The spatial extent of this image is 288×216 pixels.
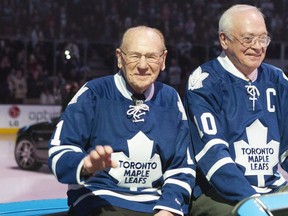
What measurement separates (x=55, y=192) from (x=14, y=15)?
10109 millimetres

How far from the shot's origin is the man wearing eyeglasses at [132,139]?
93.6 inches

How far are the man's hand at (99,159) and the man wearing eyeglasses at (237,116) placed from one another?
22.5 inches

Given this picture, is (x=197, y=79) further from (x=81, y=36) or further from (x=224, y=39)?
(x=81, y=36)

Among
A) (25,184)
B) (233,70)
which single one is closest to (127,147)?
(233,70)

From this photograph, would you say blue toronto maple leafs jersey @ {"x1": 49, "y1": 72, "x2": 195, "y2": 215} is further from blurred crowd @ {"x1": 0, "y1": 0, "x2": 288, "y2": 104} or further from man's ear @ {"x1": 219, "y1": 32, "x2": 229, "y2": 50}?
blurred crowd @ {"x1": 0, "y1": 0, "x2": 288, "y2": 104}

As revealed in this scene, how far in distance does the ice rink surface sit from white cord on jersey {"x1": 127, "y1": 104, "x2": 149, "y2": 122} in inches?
192

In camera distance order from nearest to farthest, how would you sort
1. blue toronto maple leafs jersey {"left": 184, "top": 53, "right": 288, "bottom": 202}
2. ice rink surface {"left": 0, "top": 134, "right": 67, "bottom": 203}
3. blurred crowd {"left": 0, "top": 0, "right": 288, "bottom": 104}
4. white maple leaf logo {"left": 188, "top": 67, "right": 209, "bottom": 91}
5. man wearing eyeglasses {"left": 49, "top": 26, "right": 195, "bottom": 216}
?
1. man wearing eyeglasses {"left": 49, "top": 26, "right": 195, "bottom": 216}
2. blue toronto maple leafs jersey {"left": 184, "top": 53, "right": 288, "bottom": 202}
3. white maple leaf logo {"left": 188, "top": 67, "right": 209, "bottom": 91}
4. ice rink surface {"left": 0, "top": 134, "right": 67, "bottom": 203}
5. blurred crowd {"left": 0, "top": 0, "right": 288, "bottom": 104}

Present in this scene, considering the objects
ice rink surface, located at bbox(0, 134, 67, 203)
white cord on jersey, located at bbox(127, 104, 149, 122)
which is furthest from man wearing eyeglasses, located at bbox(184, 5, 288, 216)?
ice rink surface, located at bbox(0, 134, 67, 203)

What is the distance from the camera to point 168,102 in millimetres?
2553

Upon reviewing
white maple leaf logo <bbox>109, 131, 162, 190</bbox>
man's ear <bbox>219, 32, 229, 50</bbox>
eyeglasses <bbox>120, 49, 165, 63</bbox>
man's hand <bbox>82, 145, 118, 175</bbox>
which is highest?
man's ear <bbox>219, 32, 229, 50</bbox>

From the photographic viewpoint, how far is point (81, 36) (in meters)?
17.5

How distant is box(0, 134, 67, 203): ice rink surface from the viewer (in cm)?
755

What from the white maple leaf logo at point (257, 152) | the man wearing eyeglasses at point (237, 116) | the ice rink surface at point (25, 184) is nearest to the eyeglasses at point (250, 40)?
the man wearing eyeglasses at point (237, 116)

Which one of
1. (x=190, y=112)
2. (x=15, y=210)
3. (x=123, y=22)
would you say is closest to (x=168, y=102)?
(x=190, y=112)
